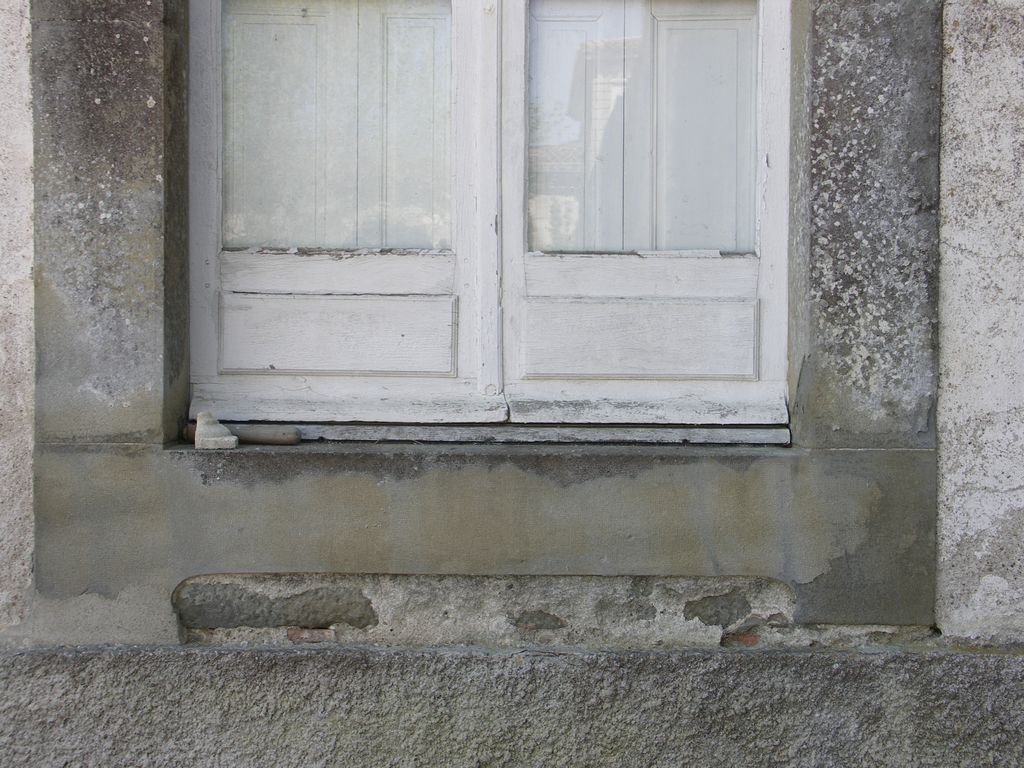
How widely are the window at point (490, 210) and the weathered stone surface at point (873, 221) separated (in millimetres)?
233

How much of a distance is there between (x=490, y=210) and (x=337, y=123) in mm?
610

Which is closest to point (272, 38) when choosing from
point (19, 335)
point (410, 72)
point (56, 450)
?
point (410, 72)

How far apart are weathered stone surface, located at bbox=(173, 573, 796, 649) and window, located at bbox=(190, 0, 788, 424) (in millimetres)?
524

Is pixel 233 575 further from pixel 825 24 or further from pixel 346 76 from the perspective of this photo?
pixel 825 24

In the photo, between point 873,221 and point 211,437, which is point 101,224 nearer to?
point 211,437

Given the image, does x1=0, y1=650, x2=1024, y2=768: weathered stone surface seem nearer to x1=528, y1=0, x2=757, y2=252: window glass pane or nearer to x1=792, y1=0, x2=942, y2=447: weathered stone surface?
x1=792, y1=0, x2=942, y2=447: weathered stone surface

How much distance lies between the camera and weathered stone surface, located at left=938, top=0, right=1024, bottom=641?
271 centimetres

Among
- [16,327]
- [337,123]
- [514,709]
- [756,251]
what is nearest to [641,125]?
[756,251]

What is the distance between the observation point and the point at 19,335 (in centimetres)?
274

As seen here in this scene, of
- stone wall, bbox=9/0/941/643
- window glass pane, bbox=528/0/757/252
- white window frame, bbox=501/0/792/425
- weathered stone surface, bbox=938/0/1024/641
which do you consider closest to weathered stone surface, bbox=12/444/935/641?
stone wall, bbox=9/0/941/643

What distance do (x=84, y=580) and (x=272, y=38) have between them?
184 cm

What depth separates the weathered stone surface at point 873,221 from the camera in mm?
2695

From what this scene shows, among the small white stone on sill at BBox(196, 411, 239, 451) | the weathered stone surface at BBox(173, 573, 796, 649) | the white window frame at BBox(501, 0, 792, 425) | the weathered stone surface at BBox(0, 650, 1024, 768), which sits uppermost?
the white window frame at BBox(501, 0, 792, 425)

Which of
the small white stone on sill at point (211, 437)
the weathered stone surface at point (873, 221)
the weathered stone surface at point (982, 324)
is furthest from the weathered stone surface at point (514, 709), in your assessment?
the weathered stone surface at point (873, 221)
